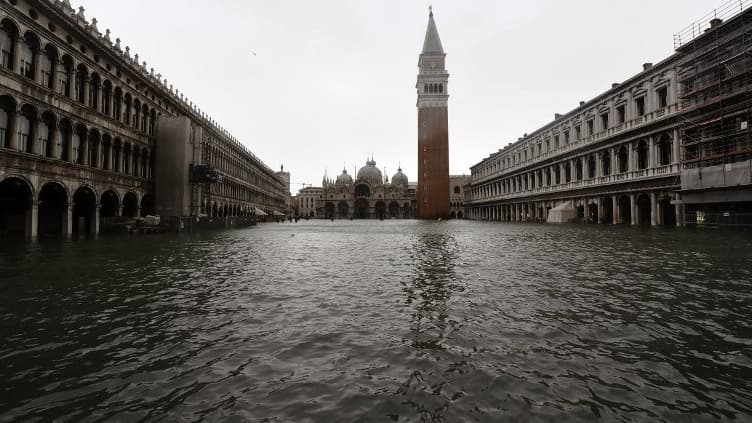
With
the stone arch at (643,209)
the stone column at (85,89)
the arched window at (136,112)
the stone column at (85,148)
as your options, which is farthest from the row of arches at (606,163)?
the arched window at (136,112)

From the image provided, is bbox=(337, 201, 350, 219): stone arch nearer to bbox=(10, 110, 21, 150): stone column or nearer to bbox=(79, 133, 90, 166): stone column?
bbox=(79, 133, 90, 166): stone column

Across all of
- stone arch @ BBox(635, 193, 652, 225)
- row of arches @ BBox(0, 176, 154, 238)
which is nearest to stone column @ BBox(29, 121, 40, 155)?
row of arches @ BBox(0, 176, 154, 238)

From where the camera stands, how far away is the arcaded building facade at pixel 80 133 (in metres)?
20.5

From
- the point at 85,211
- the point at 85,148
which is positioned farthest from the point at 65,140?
the point at 85,211

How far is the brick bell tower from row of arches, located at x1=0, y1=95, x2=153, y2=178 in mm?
61242

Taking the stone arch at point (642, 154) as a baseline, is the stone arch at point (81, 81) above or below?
above

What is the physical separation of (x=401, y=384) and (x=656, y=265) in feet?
33.1

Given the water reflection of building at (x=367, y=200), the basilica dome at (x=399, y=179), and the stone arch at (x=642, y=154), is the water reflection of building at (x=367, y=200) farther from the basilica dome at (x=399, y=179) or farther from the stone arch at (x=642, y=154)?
the stone arch at (x=642, y=154)

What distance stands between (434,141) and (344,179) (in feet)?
189

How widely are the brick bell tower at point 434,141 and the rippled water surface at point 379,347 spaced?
246 feet

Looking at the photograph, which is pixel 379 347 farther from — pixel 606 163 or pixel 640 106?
pixel 606 163

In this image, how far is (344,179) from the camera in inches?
5384

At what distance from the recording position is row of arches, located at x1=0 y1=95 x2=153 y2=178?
789 inches

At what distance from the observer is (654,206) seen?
33.2 meters
